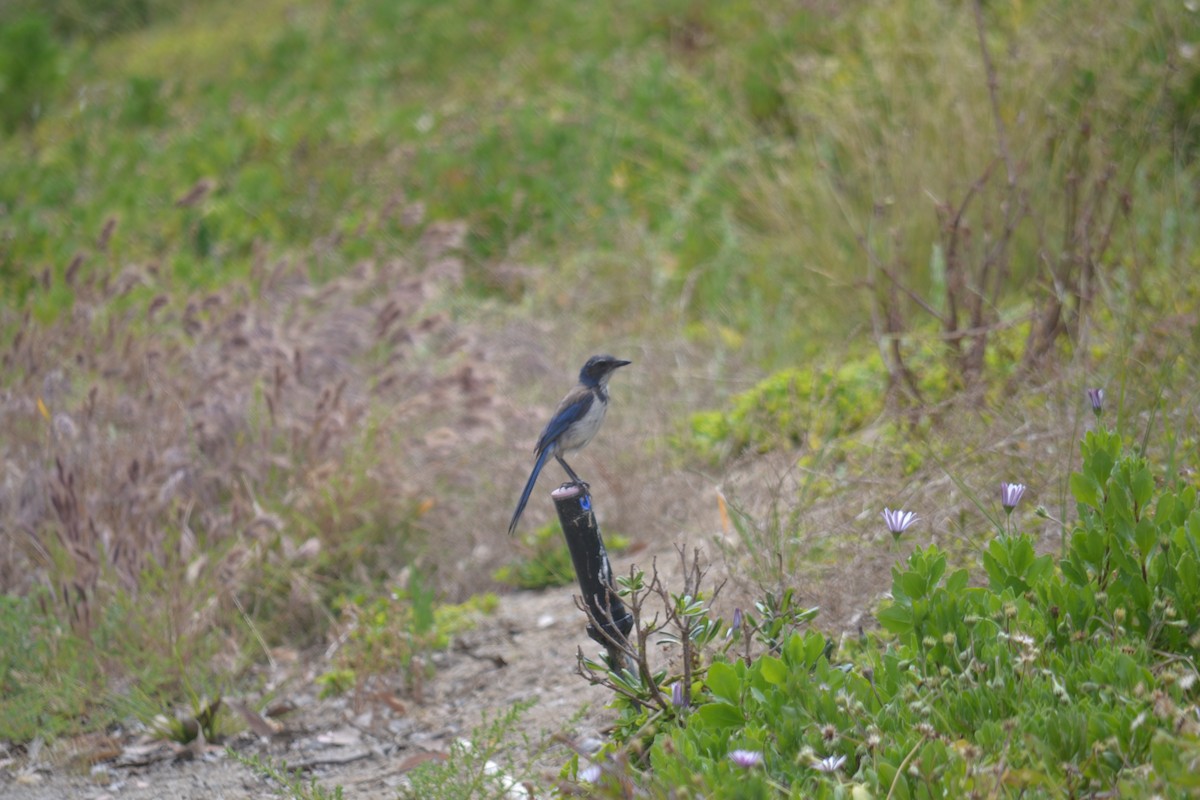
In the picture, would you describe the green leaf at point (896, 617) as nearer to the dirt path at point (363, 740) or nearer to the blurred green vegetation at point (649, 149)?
the dirt path at point (363, 740)

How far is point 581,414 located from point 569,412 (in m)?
0.03

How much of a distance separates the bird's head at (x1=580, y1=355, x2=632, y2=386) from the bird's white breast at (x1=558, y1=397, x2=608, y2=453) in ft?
0.21

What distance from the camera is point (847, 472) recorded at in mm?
4102

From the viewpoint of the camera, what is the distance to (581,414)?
11.2 feet

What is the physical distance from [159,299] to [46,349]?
1.52 feet

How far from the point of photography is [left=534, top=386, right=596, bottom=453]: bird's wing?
134 inches

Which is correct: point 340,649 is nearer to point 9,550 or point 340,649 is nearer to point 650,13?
point 9,550

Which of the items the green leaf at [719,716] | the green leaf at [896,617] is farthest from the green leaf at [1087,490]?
the green leaf at [719,716]

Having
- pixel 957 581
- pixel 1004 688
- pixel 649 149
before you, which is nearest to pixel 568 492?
pixel 957 581

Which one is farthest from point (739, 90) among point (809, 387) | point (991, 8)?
point (809, 387)

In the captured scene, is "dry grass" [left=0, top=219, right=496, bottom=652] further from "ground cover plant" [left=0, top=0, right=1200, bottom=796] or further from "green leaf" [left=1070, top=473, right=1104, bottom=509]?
"green leaf" [left=1070, top=473, right=1104, bottom=509]

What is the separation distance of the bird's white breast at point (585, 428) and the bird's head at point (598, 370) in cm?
6

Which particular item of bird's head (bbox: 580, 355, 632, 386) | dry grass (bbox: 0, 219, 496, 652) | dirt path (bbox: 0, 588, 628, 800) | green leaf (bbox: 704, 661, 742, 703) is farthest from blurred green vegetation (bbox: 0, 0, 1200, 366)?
green leaf (bbox: 704, 661, 742, 703)

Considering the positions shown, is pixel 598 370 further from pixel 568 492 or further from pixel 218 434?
pixel 218 434
